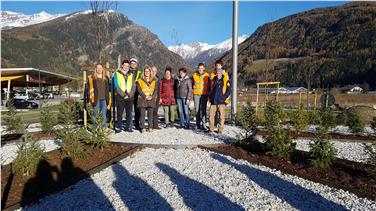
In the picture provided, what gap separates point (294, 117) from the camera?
948 centimetres

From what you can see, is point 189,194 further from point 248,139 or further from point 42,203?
point 248,139

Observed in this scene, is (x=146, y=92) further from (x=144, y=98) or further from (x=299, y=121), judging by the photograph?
(x=299, y=121)

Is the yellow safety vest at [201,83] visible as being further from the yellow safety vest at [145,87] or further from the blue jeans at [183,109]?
the yellow safety vest at [145,87]

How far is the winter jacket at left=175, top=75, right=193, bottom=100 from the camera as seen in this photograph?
9766 millimetres

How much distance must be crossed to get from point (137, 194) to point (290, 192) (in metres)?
2.12

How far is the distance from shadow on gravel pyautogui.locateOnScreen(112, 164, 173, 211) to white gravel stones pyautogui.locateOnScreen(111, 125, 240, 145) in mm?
2703

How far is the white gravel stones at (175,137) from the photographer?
8044mm

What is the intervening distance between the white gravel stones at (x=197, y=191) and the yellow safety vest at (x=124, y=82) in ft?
11.6

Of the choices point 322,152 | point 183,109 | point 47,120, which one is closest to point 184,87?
point 183,109

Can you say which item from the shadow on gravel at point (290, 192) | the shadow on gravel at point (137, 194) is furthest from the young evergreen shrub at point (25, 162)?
the shadow on gravel at point (290, 192)

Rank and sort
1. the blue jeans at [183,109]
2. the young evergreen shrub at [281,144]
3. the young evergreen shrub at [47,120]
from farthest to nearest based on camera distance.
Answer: the blue jeans at [183,109]
the young evergreen shrub at [47,120]
the young evergreen shrub at [281,144]

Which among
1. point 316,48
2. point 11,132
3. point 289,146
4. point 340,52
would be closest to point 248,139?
point 289,146

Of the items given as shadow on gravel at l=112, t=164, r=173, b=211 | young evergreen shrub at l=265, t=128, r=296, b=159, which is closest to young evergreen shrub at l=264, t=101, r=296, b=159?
young evergreen shrub at l=265, t=128, r=296, b=159

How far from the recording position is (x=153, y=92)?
951 cm
